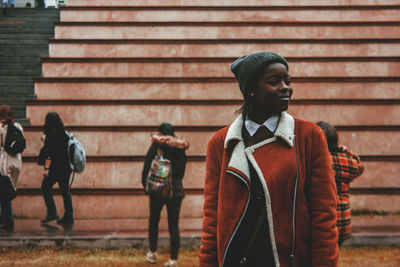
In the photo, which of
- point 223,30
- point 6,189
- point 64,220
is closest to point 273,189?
point 6,189

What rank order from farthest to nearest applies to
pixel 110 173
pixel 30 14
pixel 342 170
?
pixel 30 14 → pixel 110 173 → pixel 342 170

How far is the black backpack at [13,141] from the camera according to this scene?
6133mm

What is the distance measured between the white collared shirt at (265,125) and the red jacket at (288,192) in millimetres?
38

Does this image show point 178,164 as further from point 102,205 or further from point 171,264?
point 102,205

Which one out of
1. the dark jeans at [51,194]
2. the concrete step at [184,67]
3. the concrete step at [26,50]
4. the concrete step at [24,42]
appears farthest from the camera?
the concrete step at [24,42]

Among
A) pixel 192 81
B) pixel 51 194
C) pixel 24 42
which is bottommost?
pixel 51 194

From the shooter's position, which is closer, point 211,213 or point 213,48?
point 211,213

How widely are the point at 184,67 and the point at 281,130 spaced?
25.8ft

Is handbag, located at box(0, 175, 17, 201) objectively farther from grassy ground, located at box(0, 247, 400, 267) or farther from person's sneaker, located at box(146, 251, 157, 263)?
person's sneaker, located at box(146, 251, 157, 263)

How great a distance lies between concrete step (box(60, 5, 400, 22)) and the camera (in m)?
10.6

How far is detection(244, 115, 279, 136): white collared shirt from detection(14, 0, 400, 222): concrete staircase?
217 inches

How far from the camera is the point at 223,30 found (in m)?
10.3

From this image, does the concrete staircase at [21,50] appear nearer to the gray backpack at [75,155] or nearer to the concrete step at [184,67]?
the concrete step at [184,67]

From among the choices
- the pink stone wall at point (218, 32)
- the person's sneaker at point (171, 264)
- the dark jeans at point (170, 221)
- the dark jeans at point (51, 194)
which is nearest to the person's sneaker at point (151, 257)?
the dark jeans at point (170, 221)
